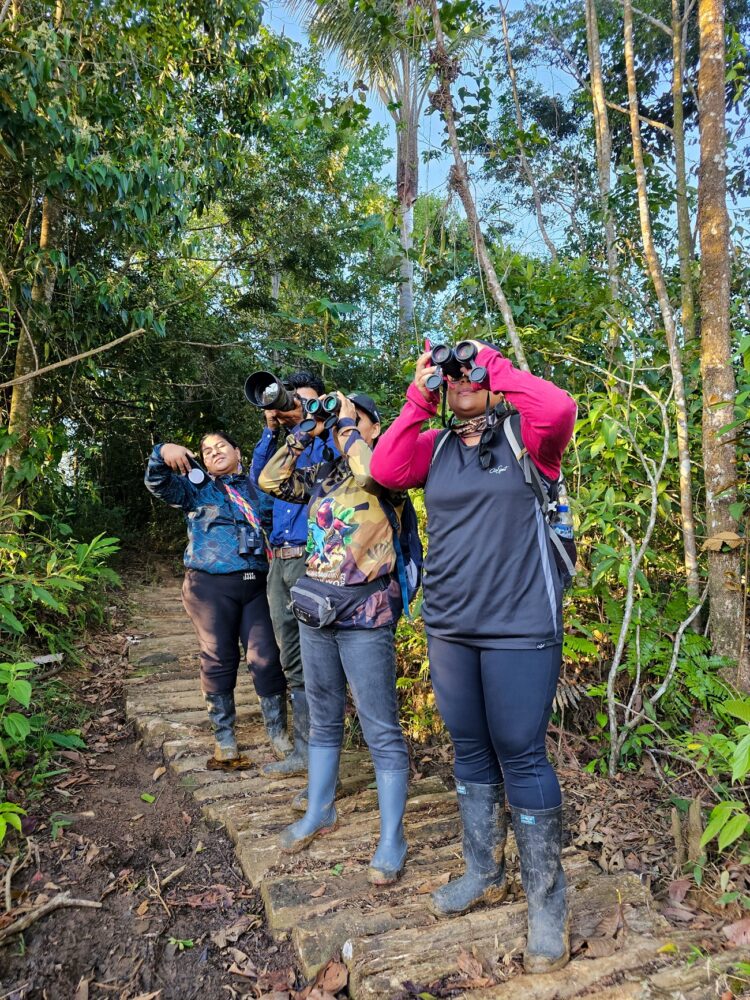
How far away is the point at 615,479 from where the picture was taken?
3.21 meters

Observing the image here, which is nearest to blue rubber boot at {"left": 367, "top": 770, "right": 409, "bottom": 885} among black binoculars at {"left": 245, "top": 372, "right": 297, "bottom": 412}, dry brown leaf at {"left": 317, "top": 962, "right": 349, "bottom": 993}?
dry brown leaf at {"left": 317, "top": 962, "right": 349, "bottom": 993}

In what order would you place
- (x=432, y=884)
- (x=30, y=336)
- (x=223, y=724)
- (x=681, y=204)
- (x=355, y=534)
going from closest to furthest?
(x=432, y=884) → (x=355, y=534) → (x=223, y=724) → (x=30, y=336) → (x=681, y=204)

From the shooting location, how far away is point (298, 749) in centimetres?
308

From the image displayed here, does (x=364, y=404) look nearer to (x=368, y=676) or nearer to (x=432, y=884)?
(x=368, y=676)

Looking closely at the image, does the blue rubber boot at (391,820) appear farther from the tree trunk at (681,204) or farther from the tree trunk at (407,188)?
the tree trunk at (407,188)

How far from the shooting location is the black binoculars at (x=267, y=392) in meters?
2.56

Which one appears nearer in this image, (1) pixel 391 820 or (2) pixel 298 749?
(1) pixel 391 820

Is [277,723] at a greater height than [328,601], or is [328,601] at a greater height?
[328,601]

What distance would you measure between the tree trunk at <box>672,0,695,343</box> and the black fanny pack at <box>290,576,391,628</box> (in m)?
3.80

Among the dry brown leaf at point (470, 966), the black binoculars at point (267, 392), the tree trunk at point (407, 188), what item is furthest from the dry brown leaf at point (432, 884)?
the tree trunk at point (407, 188)

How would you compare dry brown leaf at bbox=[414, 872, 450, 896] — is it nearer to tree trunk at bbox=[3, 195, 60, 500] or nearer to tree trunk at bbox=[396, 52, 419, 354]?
tree trunk at bbox=[3, 195, 60, 500]

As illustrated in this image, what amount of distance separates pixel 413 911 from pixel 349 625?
0.93 m

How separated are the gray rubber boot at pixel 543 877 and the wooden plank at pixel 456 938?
12 cm

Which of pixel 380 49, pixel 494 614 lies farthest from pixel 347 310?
pixel 494 614
